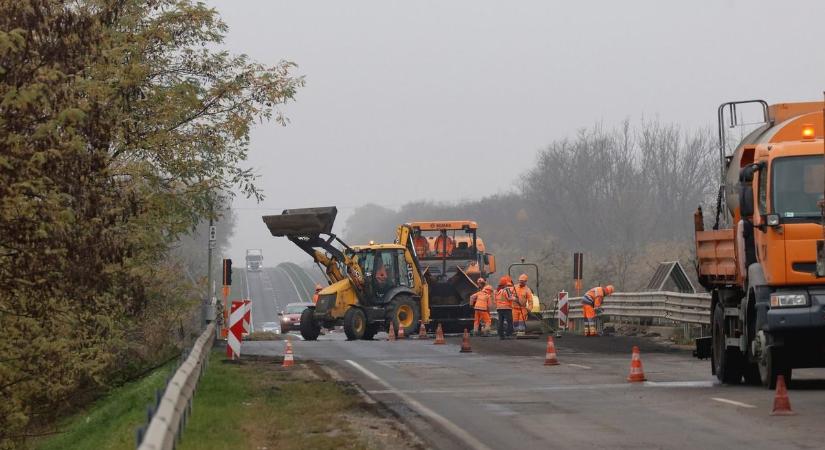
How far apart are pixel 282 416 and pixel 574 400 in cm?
383

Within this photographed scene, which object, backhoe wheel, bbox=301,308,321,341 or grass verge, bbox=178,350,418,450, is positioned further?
backhoe wheel, bbox=301,308,321,341

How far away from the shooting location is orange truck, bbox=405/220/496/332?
4041cm

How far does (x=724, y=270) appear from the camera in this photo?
63.0 ft

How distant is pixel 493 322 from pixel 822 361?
27909 mm

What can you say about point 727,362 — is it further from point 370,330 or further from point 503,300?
point 370,330

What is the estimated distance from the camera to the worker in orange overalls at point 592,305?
3622cm

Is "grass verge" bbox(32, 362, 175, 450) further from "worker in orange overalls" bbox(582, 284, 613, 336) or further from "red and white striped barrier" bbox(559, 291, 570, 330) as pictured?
"red and white striped barrier" bbox(559, 291, 570, 330)

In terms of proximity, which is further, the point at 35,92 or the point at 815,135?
the point at 815,135

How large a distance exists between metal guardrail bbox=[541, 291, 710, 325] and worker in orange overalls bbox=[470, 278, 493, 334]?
239 centimetres

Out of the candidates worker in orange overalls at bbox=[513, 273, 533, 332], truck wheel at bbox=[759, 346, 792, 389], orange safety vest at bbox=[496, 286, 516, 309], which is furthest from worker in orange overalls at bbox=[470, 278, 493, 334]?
truck wheel at bbox=[759, 346, 792, 389]

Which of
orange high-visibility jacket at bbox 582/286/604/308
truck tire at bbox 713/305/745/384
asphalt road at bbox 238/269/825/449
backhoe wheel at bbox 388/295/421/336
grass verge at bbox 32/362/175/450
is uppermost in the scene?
orange high-visibility jacket at bbox 582/286/604/308

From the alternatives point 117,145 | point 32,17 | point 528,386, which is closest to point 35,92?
point 32,17

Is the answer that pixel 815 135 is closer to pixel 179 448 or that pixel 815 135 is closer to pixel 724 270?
pixel 724 270

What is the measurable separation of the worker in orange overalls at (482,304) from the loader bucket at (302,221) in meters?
4.53
